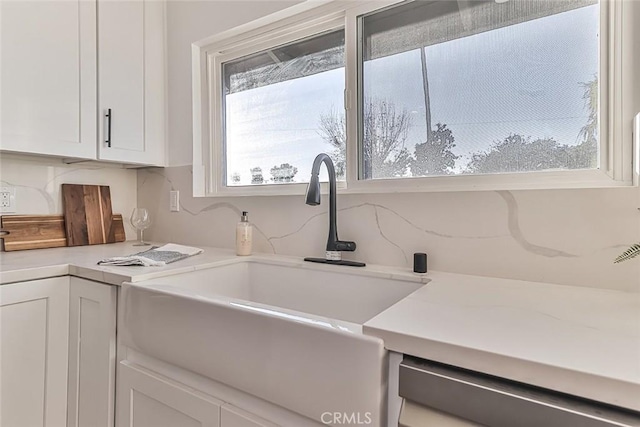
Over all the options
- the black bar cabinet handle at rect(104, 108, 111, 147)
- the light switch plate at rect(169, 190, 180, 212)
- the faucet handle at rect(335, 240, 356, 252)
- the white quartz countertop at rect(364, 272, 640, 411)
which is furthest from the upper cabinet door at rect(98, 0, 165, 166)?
the white quartz countertop at rect(364, 272, 640, 411)

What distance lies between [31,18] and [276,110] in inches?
40.3

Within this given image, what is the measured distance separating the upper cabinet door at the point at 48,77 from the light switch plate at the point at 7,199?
319mm

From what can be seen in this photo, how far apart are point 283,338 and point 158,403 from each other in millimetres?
488

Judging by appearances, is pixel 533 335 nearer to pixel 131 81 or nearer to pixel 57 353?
pixel 57 353

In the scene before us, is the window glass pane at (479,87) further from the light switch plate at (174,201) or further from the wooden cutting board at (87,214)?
the wooden cutting board at (87,214)

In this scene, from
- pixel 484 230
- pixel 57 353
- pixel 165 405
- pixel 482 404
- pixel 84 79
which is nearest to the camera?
pixel 482 404

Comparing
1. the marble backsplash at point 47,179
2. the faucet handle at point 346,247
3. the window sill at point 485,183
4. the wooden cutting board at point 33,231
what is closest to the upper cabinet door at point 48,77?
the marble backsplash at point 47,179

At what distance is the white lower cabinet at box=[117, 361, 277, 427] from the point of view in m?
0.74

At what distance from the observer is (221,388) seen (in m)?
0.77

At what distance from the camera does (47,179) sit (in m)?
1.62

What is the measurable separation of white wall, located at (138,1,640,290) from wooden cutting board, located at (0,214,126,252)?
504 mm
